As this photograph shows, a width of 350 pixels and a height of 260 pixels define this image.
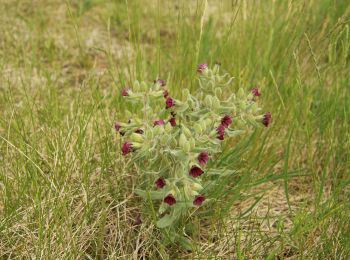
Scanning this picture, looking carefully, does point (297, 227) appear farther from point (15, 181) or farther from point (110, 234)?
point (15, 181)

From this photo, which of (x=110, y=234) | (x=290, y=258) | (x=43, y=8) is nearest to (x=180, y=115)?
(x=110, y=234)

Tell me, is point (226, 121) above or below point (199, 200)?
above

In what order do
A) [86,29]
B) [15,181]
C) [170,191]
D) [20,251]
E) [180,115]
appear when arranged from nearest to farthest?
1. [170,191]
2. [20,251]
3. [180,115]
4. [15,181]
5. [86,29]

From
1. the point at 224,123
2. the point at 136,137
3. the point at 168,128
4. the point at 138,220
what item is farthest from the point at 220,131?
the point at 138,220

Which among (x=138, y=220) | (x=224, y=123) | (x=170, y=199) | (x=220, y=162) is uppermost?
(x=224, y=123)

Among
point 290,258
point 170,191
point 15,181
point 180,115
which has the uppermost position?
point 180,115

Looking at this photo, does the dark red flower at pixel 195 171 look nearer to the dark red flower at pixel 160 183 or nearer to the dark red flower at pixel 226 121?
the dark red flower at pixel 160 183

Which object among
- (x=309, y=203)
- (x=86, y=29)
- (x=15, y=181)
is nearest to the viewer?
(x=15, y=181)

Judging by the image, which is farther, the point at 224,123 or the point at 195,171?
the point at 224,123

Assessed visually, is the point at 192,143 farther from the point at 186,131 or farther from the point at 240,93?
the point at 240,93
